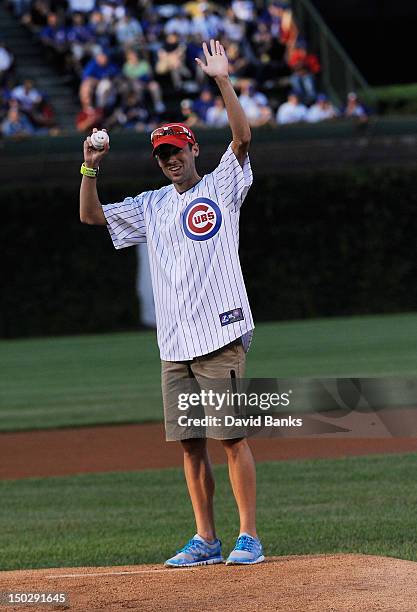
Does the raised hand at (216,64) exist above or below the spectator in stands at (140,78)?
below

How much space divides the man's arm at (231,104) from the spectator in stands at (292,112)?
1981 cm

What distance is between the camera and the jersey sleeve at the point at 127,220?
250 inches

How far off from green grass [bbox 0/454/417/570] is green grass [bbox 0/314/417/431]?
3267 mm

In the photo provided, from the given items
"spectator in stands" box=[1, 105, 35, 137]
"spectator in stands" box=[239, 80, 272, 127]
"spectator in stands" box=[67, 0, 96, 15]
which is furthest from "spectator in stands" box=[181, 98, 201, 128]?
"spectator in stands" box=[67, 0, 96, 15]

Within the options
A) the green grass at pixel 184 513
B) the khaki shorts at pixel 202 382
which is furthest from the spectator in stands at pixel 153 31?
the khaki shorts at pixel 202 382

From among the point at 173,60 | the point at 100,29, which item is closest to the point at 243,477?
the point at 173,60

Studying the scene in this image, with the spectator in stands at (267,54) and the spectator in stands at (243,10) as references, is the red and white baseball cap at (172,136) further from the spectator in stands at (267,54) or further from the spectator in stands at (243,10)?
A: the spectator in stands at (243,10)

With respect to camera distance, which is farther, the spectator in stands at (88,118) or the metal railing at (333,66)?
the metal railing at (333,66)

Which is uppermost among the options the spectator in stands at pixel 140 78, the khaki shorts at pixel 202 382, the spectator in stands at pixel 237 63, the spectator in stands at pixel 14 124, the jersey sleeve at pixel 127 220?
the spectator in stands at pixel 237 63

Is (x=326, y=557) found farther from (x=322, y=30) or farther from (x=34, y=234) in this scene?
(x=322, y=30)

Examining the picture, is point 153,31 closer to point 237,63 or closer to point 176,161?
point 237,63

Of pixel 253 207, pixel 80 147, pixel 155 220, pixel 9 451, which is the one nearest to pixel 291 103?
pixel 253 207

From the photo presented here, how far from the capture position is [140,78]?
85.3 ft

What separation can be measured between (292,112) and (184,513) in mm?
17871
